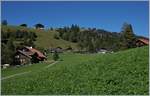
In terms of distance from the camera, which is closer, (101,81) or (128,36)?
(101,81)

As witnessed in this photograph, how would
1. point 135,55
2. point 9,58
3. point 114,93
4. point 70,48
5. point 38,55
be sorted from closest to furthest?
point 114,93 < point 135,55 < point 9,58 < point 38,55 < point 70,48

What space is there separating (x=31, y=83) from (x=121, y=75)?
5.35 metres

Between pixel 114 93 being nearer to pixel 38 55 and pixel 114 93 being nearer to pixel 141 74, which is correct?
pixel 141 74

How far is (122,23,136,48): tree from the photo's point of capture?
97.8 meters

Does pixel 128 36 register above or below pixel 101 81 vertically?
above

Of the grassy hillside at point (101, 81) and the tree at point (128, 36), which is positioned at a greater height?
the tree at point (128, 36)

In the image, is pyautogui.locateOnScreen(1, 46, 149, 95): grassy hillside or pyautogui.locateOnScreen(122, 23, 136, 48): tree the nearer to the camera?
pyautogui.locateOnScreen(1, 46, 149, 95): grassy hillside

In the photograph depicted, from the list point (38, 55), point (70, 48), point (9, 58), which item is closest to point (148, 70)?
point (9, 58)

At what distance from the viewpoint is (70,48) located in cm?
19612

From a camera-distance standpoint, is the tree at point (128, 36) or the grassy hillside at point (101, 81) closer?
the grassy hillside at point (101, 81)

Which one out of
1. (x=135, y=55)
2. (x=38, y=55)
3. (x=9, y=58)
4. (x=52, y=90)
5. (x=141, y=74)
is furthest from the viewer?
(x=38, y=55)

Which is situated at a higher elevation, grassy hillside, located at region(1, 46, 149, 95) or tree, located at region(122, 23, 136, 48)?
tree, located at region(122, 23, 136, 48)

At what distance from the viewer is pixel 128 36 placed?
99500 millimetres

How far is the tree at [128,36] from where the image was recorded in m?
97.8
